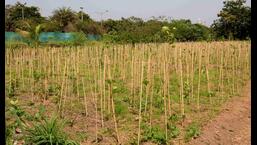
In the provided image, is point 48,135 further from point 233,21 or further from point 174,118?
point 233,21

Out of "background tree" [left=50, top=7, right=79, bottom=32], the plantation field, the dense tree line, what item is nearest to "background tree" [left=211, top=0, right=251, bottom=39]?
the dense tree line

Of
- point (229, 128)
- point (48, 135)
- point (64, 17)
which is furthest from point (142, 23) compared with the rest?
point (48, 135)

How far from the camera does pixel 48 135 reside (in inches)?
201

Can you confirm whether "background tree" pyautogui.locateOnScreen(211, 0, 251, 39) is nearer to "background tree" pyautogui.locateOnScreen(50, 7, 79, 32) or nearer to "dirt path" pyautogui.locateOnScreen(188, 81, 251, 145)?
"background tree" pyautogui.locateOnScreen(50, 7, 79, 32)

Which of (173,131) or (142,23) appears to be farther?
(142,23)

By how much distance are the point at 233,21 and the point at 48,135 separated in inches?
1311

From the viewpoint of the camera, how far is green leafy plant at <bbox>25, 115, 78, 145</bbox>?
510 cm

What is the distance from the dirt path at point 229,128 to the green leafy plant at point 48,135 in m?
2.14

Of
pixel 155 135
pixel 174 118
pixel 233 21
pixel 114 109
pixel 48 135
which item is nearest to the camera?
pixel 48 135

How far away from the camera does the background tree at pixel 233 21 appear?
1416 inches

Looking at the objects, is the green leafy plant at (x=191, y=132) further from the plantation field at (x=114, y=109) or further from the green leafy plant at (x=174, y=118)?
the green leafy plant at (x=174, y=118)

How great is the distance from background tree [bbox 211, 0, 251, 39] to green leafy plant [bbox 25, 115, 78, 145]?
31.7 m

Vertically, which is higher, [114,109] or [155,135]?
[114,109]

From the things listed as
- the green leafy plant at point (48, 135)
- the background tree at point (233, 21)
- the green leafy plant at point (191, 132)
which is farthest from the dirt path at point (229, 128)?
the background tree at point (233, 21)
